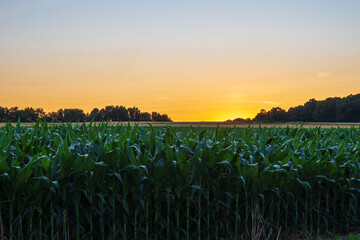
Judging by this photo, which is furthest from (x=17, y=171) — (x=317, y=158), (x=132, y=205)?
(x=317, y=158)

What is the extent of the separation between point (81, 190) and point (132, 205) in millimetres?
588

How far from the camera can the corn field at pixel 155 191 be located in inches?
152

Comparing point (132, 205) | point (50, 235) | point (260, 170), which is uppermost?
point (260, 170)

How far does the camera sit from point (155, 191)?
406cm

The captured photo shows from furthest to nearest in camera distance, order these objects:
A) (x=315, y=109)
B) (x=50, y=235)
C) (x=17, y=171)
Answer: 1. (x=315, y=109)
2. (x=50, y=235)
3. (x=17, y=171)

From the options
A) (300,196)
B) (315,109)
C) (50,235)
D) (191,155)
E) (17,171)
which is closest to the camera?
(17,171)

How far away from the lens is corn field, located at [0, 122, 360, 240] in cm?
386

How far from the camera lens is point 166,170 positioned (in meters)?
4.07

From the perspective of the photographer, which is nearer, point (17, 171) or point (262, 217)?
point (17, 171)

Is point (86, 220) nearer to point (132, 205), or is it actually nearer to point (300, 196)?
point (132, 205)

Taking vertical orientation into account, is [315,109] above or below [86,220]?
above

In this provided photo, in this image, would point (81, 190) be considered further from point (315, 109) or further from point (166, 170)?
point (315, 109)

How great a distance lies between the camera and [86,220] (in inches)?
161

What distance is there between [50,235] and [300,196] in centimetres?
328
